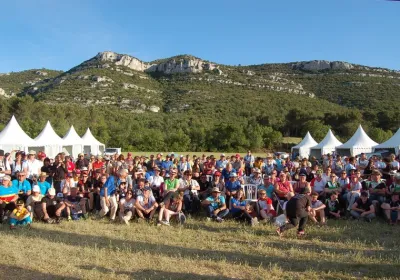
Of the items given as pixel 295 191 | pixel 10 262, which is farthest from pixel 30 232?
pixel 295 191

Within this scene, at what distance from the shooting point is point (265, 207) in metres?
8.43

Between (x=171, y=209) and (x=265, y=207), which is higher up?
(x=265, y=207)

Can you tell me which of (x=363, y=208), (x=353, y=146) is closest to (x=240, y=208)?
(x=363, y=208)

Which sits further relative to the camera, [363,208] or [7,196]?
[363,208]

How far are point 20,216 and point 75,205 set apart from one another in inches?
50.1

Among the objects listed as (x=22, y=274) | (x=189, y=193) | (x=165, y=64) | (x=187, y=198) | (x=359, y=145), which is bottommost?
(x=22, y=274)

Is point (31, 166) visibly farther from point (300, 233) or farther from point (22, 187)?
point (300, 233)

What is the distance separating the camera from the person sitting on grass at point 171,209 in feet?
27.1

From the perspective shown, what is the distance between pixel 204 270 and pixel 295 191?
4580 mm

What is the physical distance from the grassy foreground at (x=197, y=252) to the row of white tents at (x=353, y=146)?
1512 cm

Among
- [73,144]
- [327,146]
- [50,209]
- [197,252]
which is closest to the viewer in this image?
[197,252]

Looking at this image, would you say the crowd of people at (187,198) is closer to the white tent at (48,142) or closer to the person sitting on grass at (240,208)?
the person sitting on grass at (240,208)

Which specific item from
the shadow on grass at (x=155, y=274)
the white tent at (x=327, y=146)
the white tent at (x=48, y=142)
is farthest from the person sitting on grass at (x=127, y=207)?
the white tent at (x=327, y=146)

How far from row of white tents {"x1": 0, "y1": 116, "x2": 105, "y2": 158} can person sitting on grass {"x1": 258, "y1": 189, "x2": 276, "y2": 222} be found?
16139mm
